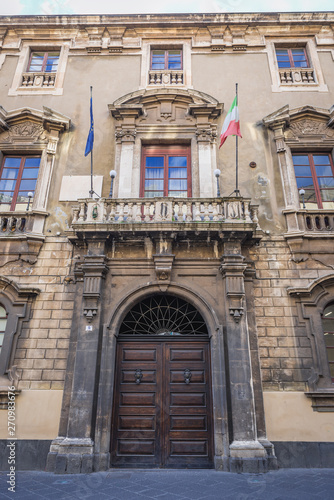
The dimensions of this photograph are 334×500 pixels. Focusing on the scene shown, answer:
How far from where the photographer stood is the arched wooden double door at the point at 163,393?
8.05 m

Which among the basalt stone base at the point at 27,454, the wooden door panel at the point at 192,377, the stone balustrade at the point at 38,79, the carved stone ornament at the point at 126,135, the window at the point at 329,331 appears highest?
the stone balustrade at the point at 38,79

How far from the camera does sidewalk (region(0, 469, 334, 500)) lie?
5773 millimetres

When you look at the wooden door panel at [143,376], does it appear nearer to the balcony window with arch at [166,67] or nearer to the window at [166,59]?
the balcony window with arch at [166,67]

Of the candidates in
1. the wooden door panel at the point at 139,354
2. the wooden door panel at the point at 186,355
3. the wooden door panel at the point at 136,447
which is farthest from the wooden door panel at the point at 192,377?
the wooden door panel at the point at 136,447

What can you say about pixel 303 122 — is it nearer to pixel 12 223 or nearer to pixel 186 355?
pixel 186 355

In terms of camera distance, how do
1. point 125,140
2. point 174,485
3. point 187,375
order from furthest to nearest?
point 125,140 → point 187,375 → point 174,485

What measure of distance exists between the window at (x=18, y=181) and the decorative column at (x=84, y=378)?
3290 millimetres

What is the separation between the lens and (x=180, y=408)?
27.5ft

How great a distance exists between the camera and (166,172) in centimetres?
1120

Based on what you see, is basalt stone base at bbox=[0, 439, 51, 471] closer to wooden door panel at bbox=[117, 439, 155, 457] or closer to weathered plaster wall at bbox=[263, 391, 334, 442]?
wooden door panel at bbox=[117, 439, 155, 457]

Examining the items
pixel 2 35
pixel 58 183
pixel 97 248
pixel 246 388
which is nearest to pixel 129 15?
pixel 2 35

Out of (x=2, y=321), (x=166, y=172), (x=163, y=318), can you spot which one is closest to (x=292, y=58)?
(x=166, y=172)

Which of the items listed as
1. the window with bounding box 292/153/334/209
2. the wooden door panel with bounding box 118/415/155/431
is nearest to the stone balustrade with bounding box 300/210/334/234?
the window with bounding box 292/153/334/209

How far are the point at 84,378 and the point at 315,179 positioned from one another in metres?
9.01
